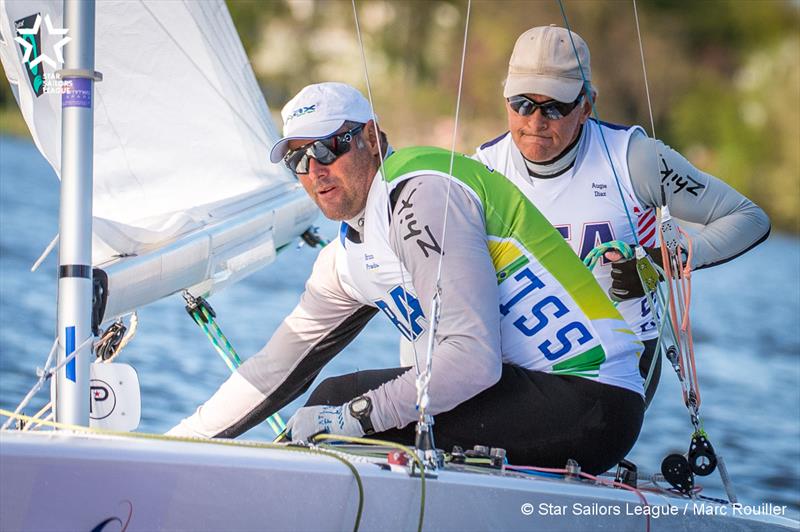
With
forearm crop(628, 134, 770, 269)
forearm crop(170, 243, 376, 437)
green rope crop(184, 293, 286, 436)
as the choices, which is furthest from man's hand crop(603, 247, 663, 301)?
Result: green rope crop(184, 293, 286, 436)

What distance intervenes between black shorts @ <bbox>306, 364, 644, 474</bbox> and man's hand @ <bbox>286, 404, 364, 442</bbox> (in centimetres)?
10

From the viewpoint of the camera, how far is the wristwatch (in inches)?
87.3

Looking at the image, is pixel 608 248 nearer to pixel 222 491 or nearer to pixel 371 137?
pixel 371 137

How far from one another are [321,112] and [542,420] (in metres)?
0.68

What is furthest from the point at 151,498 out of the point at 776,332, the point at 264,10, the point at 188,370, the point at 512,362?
the point at 264,10

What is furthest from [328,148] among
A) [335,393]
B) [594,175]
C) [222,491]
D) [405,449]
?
[594,175]

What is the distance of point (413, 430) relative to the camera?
2.31 meters

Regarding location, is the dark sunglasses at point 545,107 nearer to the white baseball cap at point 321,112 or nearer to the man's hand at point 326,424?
the white baseball cap at point 321,112

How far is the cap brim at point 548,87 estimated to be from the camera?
2.86 m

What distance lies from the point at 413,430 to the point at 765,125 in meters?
17.6

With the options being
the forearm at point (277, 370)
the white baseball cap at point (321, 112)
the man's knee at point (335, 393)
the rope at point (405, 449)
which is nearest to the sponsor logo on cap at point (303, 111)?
the white baseball cap at point (321, 112)

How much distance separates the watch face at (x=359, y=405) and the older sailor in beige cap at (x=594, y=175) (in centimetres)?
82

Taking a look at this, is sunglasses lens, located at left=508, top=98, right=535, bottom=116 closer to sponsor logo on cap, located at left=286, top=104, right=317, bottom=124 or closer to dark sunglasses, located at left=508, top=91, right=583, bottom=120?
dark sunglasses, located at left=508, top=91, right=583, bottom=120

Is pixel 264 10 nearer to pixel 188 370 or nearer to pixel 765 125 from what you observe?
pixel 765 125
